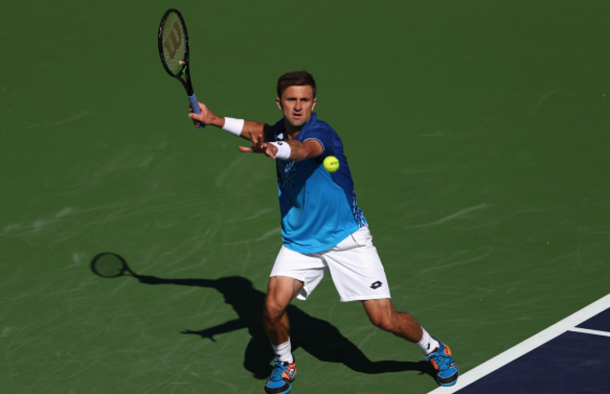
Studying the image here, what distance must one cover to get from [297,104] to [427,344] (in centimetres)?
196

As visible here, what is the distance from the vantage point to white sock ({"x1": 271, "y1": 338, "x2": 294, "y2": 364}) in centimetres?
705

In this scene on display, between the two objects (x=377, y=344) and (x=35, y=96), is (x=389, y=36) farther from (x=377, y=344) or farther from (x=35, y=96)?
(x=377, y=344)

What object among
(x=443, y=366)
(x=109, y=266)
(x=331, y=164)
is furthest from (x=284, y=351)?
(x=109, y=266)

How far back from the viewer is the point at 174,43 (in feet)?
23.1

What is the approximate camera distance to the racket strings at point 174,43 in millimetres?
6941

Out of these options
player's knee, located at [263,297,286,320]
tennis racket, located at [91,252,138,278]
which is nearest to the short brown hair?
player's knee, located at [263,297,286,320]

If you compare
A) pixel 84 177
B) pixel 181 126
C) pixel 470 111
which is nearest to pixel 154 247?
pixel 84 177

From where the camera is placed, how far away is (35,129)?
11.6 m

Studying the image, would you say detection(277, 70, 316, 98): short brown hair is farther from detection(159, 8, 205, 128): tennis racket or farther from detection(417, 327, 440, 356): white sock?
detection(417, 327, 440, 356): white sock

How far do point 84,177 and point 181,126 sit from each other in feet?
4.85

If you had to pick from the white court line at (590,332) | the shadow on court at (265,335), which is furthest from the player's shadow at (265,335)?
the white court line at (590,332)

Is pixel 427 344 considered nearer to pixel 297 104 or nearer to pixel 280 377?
pixel 280 377

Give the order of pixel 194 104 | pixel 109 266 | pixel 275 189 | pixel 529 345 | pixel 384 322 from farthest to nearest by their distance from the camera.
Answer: pixel 275 189
pixel 109 266
pixel 529 345
pixel 384 322
pixel 194 104

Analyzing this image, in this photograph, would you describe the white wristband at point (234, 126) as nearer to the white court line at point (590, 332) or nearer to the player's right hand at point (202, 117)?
the player's right hand at point (202, 117)
